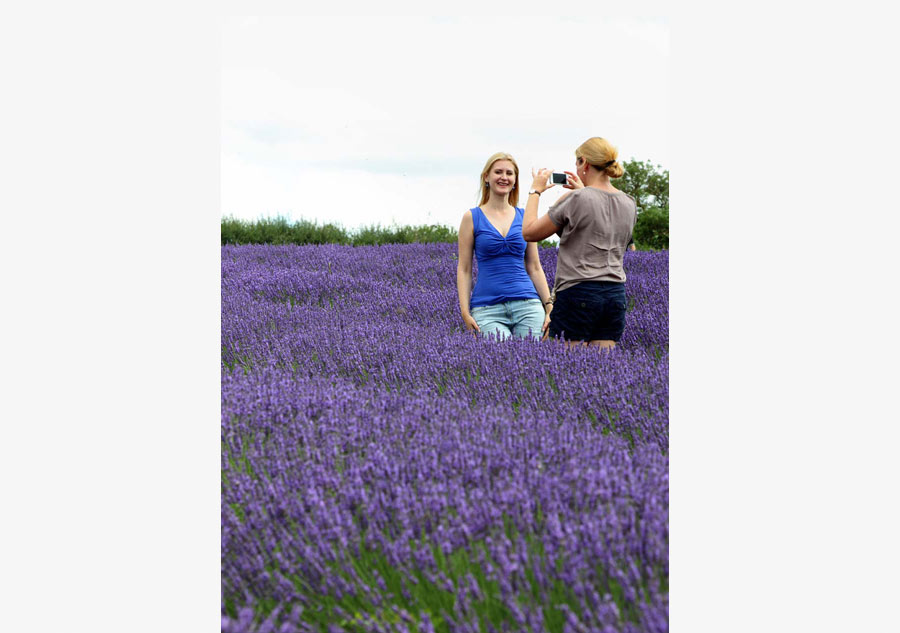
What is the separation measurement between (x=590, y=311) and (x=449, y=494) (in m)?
1.80

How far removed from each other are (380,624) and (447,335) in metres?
2.29

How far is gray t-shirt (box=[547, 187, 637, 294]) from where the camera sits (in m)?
3.21

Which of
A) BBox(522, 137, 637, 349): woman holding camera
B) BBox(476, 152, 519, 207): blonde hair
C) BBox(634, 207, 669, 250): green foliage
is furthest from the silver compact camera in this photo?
BBox(634, 207, 669, 250): green foliage

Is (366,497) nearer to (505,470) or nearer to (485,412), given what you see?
(505,470)

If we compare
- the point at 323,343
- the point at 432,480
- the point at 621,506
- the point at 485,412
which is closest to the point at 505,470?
the point at 432,480

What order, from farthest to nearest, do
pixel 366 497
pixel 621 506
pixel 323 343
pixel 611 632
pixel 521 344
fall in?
pixel 323 343 → pixel 521 344 → pixel 366 497 → pixel 621 506 → pixel 611 632

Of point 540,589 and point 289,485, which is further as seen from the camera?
point 289,485

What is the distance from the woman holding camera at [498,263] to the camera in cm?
397

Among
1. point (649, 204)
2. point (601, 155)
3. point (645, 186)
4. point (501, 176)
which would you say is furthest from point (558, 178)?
point (649, 204)

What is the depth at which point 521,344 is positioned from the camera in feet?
11.1

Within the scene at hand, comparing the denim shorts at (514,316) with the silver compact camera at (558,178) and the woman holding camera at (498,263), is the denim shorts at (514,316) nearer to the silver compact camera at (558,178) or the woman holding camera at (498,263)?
the woman holding camera at (498,263)

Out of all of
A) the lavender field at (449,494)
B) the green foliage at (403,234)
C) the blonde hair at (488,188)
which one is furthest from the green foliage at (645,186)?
the lavender field at (449,494)

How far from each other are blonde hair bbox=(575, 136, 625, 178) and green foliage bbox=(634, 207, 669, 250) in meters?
6.39

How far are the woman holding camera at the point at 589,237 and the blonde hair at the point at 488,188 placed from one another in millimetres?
628
